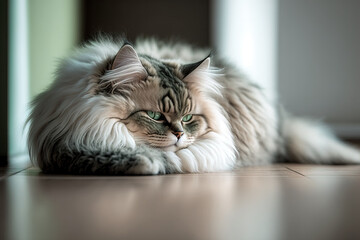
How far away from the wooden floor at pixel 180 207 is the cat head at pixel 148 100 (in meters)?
0.17

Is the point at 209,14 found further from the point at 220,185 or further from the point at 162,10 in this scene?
the point at 220,185

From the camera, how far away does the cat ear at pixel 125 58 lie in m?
1.63

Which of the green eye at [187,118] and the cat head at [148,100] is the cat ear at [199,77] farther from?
the green eye at [187,118]

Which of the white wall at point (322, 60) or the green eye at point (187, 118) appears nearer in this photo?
the green eye at point (187, 118)

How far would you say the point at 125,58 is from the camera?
1.65 metres

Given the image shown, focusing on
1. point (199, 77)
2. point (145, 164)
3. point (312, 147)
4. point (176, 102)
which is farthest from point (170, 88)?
point (312, 147)

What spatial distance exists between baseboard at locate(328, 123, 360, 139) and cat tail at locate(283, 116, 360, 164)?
1.59 metres

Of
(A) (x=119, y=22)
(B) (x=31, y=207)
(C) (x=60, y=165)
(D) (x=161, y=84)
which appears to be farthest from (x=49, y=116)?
(A) (x=119, y=22)

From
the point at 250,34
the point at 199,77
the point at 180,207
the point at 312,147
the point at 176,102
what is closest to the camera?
the point at 180,207

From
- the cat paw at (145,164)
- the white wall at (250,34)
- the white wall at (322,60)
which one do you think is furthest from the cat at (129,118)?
the white wall at (322,60)

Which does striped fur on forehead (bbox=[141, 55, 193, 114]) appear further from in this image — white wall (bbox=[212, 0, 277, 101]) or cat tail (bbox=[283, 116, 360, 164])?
white wall (bbox=[212, 0, 277, 101])

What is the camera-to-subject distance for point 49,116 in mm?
1699

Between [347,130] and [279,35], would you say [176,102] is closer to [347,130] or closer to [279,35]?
[279,35]

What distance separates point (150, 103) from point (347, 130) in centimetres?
268
